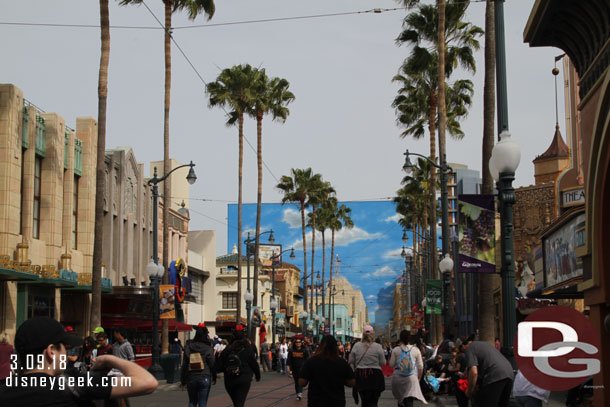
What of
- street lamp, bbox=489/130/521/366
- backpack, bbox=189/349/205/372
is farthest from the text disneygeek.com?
backpack, bbox=189/349/205/372

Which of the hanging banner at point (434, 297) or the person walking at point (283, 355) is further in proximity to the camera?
the person walking at point (283, 355)

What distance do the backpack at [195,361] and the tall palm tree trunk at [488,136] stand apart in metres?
9.48

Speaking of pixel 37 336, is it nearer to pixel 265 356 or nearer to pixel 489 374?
pixel 489 374

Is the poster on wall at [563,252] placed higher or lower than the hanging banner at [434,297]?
higher

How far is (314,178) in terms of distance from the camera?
75250 millimetres

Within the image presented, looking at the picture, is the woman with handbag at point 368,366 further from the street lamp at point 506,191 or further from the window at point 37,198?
the window at point 37,198

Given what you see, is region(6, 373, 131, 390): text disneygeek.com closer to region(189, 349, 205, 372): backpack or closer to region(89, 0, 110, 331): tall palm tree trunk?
region(189, 349, 205, 372): backpack

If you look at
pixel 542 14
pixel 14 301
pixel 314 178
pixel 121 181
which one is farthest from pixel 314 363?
pixel 314 178

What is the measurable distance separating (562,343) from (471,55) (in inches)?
1133

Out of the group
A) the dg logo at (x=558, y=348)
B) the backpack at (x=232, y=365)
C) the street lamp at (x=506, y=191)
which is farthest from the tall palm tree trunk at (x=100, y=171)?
the dg logo at (x=558, y=348)

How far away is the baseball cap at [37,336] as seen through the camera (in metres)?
4.28

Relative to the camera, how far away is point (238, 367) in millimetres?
13922

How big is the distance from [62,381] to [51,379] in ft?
0.19

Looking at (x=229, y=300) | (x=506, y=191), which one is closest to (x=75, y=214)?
(x=506, y=191)
